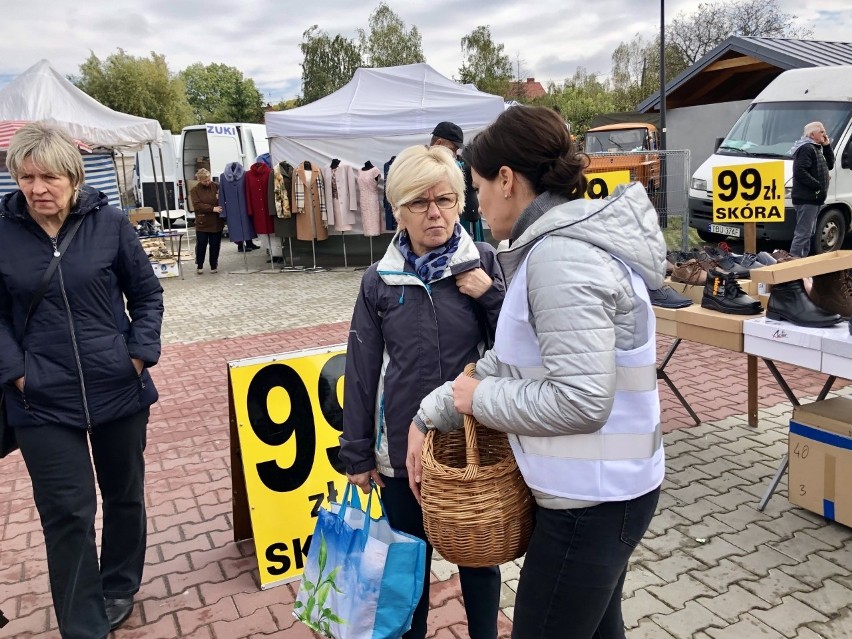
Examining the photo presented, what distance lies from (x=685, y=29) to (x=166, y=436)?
39.2 metres

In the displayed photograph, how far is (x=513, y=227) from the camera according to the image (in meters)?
1.73

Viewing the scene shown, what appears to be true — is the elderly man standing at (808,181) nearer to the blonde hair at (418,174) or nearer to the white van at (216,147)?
the blonde hair at (418,174)

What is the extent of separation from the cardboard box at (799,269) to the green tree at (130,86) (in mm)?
45964

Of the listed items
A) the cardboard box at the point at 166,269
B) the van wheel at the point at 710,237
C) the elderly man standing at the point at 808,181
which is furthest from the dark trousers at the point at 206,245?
the elderly man standing at the point at 808,181

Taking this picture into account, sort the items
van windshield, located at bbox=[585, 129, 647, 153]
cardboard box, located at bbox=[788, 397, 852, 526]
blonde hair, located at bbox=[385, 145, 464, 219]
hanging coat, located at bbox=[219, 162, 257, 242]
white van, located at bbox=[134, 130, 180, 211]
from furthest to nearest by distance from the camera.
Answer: white van, located at bbox=[134, 130, 180, 211] < van windshield, located at bbox=[585, 129, 647, 153] < hanging coat, located at bbox=[219, 162, 257, 242] < cardboard box, located at bbox=[788, 397, 852, 526] < blonde hair, located at bbox=[385, 145, 464, 219]

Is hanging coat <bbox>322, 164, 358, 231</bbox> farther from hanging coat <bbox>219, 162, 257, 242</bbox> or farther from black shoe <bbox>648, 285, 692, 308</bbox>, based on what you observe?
black shoe <bbox>648, 285, 692, 308</bbox>

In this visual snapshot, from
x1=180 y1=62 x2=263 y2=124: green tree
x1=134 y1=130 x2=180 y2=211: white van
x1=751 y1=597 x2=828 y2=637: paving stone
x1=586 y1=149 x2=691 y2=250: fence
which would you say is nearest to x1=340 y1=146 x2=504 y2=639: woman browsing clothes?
x1=751 y1=597 x2=828 y2=637: paving stone

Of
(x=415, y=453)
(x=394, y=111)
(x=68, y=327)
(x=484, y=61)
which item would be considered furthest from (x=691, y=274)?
(x=484, y=61)

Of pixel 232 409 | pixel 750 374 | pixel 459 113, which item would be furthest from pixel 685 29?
pixel 232 409

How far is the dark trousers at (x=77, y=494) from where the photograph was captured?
105 inches

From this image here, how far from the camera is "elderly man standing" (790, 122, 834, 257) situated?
9.78 metres

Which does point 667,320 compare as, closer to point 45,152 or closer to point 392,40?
point 45,152

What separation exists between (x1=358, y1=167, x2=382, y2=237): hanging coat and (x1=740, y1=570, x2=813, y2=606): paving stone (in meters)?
10.00

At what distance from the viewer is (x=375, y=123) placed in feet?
41.7
